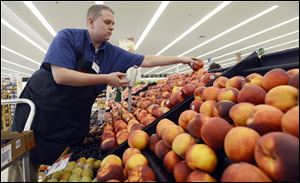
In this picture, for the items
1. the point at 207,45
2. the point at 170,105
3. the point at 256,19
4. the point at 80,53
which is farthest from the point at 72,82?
the point at 207,45

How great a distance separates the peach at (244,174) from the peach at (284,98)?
0.23m

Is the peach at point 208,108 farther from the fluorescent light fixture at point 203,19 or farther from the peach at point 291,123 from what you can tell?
the fluorescent light fixture at point 203,19

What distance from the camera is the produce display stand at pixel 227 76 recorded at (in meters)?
0.70

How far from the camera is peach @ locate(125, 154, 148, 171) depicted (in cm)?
79

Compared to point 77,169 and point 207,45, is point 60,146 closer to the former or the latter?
point 77,169

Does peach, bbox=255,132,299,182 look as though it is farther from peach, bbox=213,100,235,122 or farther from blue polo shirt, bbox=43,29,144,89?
blue polo shirt, bbox=43,29,144,89

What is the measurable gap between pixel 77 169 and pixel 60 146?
30.3 inches

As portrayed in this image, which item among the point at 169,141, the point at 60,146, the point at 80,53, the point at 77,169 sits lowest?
the point at 60,146

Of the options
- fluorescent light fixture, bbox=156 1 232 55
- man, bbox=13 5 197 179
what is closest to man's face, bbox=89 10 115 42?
man, bbox=13 5 197 179

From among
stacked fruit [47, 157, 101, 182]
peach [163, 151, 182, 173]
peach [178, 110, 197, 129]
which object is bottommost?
stacked fruit [47, 157, 101, 182]

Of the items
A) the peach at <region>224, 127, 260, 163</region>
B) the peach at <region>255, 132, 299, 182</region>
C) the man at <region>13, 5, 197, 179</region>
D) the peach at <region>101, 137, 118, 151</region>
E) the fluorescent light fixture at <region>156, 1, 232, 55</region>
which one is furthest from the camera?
the fluorescent light fixture at <region>156, 1, 232, 55</region>

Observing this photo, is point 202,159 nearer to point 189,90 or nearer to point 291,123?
point 291,123

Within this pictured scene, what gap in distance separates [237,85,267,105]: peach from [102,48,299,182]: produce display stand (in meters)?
0.21

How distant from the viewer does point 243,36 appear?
12.5 m
